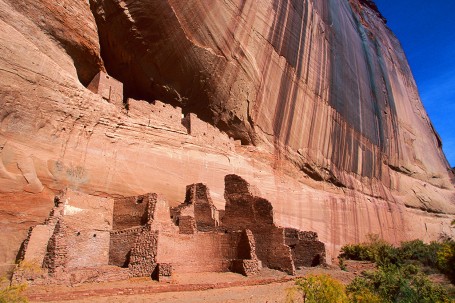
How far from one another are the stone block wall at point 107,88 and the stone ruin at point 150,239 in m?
4.38

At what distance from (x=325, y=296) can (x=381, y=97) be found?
30.0 meters

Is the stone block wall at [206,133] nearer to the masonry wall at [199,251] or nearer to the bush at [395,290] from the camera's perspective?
the masonry wall at [199,251]

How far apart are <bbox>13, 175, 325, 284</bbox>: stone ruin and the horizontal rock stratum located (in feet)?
3.24

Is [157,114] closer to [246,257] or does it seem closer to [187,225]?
[187,225]

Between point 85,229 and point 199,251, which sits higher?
point 85,229

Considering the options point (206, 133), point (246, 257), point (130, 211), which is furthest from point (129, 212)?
point (206, 133)

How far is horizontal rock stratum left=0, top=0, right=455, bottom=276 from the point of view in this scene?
1340cm

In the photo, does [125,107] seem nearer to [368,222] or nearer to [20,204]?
[20,204]

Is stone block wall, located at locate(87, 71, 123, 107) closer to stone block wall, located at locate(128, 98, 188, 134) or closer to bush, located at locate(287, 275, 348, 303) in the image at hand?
stone block wall, located at locate(128, 98, 188, 134)

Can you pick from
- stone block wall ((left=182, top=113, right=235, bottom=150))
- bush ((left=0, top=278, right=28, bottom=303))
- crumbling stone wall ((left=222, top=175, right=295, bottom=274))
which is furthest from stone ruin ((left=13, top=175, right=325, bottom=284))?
stone block wall ((left=182, top=113, right=235, bottom=150))

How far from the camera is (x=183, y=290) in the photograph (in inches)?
434

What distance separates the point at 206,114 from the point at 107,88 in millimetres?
5796

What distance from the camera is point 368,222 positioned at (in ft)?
90.5

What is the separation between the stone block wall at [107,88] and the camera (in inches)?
647
